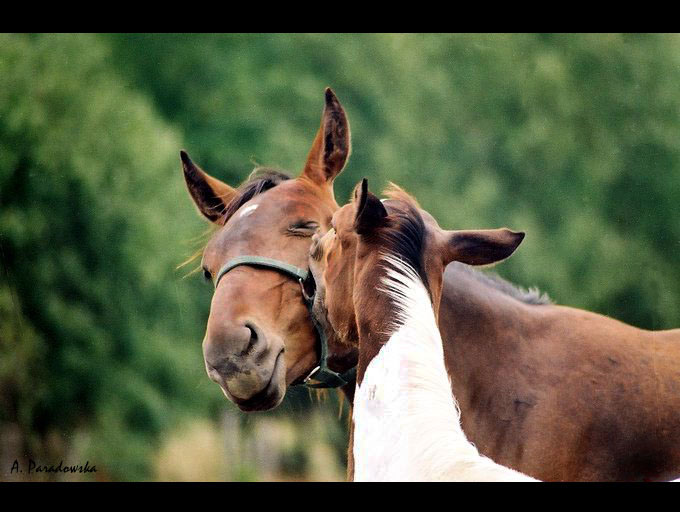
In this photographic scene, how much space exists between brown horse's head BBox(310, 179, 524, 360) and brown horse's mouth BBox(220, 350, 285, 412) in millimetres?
495

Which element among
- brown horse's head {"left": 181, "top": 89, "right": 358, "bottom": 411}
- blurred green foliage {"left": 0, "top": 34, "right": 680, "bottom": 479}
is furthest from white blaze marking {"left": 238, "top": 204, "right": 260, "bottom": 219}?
blurred green foliage {"left": 0, "top": 34, "right": 680, "bottom": 479}

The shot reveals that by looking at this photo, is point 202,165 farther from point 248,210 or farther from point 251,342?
point 251,342

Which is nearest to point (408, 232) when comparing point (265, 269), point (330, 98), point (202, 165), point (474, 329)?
point (474, 329)

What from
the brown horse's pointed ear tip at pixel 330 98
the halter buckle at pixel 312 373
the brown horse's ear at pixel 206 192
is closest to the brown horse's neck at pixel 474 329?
the halter buckle at pixel 312 373

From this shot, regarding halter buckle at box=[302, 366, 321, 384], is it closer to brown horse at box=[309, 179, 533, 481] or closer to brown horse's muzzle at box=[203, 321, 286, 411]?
brown horse's muzzle at box=[203, 321, 286, 411]

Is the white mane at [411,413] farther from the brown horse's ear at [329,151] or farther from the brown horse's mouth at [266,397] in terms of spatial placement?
the brown horse's ear at [329,151]

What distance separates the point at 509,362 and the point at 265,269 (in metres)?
1.04

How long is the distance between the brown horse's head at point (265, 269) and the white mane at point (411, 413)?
988 mm

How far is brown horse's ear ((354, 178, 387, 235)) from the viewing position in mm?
2592

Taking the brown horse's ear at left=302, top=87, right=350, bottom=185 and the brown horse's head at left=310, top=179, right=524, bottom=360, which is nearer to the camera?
A: the brown horse's head at left=310, top=179, right=524, bottom=360

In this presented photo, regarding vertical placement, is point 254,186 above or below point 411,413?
above

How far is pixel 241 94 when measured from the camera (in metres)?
7.23

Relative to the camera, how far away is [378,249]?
254 centimetres

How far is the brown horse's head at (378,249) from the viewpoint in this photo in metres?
2.50
